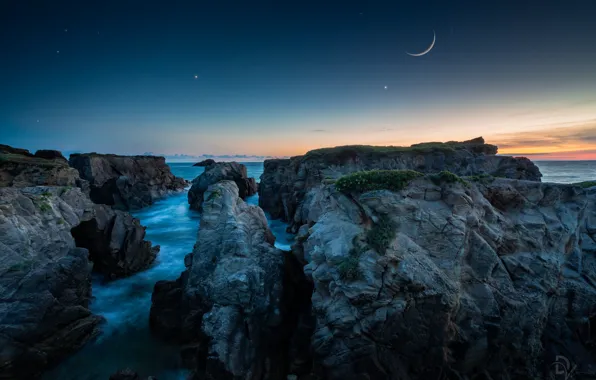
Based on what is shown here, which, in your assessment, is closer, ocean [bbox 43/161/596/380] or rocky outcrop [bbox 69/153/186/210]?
ocean [bbox 43/161/596/380]

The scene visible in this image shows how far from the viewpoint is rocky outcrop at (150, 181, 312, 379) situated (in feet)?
34.9

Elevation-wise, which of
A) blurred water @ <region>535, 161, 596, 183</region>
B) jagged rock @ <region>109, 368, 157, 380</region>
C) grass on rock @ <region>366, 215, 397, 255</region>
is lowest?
blurred water @ <region>535, 161, 596, 183</region>

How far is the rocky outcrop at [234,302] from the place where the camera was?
34.9 ft

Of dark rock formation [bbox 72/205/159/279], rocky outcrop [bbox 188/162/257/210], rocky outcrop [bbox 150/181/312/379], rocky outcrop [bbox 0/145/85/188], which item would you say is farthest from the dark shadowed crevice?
rocky outcrop [bbox 188/162/257/210]

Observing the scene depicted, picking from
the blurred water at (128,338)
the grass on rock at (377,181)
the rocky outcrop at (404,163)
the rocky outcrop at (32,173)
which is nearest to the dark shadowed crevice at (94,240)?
the blurred water at (128,338)

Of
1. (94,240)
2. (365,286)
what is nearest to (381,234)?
(365,286)

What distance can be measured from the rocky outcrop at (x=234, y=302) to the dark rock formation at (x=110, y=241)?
28.9 feet

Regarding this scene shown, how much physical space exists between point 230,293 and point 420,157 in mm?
33239

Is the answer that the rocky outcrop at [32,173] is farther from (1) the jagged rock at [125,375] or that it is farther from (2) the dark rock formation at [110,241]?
(1) the jagged rock at [125,375]

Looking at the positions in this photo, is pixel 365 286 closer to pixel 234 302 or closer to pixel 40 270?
pixel 234 302

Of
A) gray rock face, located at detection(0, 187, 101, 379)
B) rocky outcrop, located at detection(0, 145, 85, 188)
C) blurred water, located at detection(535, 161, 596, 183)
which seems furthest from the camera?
blurred water, located at detection(535, 161, 596, 183)

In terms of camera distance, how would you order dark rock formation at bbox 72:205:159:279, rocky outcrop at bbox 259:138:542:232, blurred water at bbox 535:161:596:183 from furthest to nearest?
blurred water at bbox 535:161:596:183, rocky outcrop at bbox 259:138:542:232, dark rock formation at bbox 72:205:159:279
